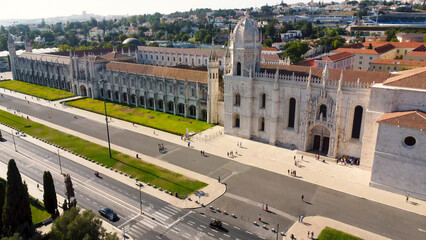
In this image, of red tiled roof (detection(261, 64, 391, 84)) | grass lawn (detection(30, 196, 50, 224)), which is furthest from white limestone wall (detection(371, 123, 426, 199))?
grass lawn (detection(30, 196, 50, 224))

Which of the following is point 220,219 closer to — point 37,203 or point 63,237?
point 63,237

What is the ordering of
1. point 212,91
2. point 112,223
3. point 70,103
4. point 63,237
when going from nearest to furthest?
1. point 63,237
2. point 112,223
3. point 212,91
4. point 70,103

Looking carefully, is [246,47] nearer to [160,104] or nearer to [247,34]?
[247,34]

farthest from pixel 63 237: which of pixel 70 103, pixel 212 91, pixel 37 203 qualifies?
pixel 70 103

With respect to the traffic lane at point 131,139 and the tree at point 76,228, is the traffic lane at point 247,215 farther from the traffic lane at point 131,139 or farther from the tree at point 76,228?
the tree at point 76,228

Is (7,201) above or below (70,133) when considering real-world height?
above

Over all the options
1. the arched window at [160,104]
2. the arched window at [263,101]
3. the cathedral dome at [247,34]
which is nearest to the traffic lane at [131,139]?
the arched window at [263,101]
